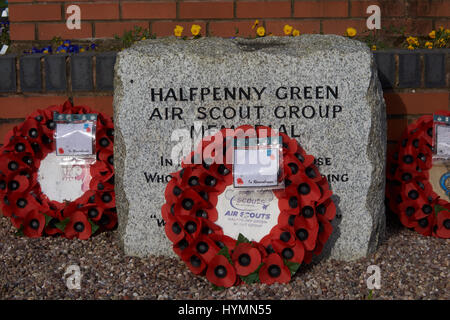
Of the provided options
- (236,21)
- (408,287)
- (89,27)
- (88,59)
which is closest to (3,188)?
(88,59)

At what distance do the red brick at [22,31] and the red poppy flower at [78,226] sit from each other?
54.2 inches

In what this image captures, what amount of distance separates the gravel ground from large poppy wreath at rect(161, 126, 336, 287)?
83 millimetres

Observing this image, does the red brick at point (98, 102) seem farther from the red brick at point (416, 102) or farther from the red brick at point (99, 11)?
the red brick at point (416, 102)

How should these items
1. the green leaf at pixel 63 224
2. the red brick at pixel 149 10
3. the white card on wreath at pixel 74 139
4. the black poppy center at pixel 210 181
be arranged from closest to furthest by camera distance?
1. the black poppy center at pixel 210 181
2. the green leaf at pixel 63 224
3. the white card on wreath at pixel 74 139
4. the red brick at pixel 149 10

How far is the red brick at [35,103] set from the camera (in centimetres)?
323

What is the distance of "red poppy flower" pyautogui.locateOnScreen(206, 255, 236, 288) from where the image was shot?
7.94 ft

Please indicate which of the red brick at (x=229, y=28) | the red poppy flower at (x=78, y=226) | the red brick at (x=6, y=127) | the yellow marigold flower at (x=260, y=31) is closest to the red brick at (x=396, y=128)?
the yellow marigold flower at (x=260, y=31)

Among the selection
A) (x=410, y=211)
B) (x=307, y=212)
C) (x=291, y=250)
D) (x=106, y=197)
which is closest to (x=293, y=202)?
(x=307, y=212)

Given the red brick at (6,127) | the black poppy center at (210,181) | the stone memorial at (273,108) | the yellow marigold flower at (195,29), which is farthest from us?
the yellow marigold flower at (195,29)

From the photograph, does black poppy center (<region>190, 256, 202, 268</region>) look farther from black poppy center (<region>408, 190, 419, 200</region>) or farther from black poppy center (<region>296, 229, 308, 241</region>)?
black poppy center (<region>408, 190, 419, 200</region>)

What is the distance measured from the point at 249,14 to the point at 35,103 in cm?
142

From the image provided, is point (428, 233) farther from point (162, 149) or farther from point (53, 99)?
point (53, 99)

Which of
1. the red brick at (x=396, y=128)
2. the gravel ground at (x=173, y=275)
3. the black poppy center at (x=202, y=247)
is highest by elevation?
the red brick at (x=396, y=128)

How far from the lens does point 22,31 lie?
367 centimetres
